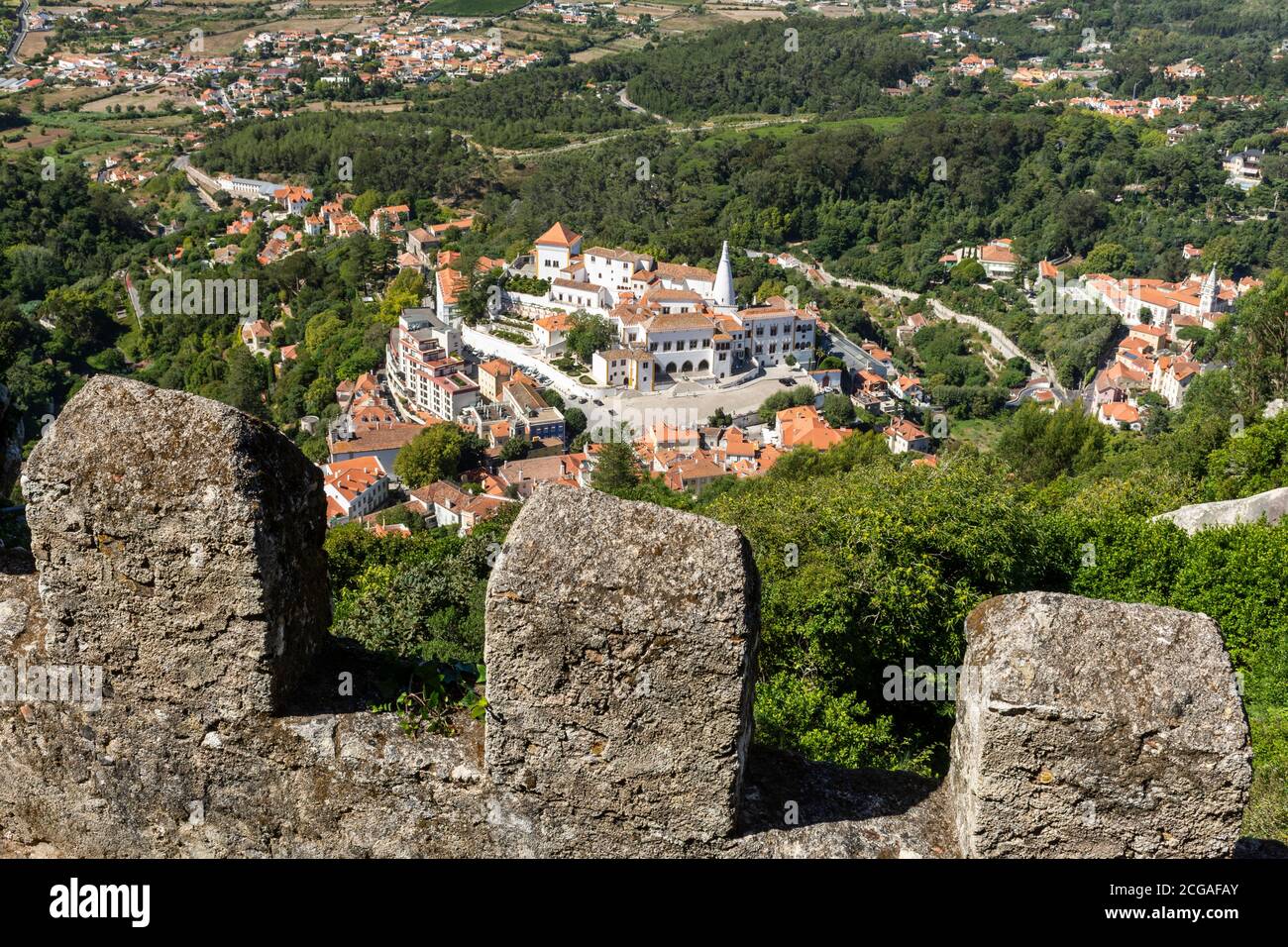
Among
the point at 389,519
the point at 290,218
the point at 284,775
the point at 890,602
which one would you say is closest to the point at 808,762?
the point at 284,775

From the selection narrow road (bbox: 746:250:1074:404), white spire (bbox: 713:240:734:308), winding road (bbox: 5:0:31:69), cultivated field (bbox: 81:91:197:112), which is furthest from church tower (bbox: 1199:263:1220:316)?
winding road (bbox: 5:0:31:69)

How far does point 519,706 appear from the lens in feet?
12.8

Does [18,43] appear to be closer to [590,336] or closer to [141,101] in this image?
[141,101]

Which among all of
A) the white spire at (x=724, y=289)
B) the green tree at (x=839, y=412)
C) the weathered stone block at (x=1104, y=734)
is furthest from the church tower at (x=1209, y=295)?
the weathered stone block at (x=1104, y=734)

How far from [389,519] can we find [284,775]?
36.7 m

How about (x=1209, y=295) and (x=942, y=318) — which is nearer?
(x=1209, y=295)

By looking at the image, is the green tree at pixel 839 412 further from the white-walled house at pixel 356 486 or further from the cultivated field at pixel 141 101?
the cultivated field at pixel 141 101

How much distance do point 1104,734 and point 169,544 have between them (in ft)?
10.8

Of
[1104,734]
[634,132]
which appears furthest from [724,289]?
[1104,734]

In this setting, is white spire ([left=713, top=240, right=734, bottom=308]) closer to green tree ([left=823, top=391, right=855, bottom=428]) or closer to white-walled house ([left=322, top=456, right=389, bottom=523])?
green tree ([left=823, top=391, right=855, bottom=428])

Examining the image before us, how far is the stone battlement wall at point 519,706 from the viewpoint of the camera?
3.71m

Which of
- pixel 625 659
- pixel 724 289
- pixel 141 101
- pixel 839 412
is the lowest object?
pixel 839 412

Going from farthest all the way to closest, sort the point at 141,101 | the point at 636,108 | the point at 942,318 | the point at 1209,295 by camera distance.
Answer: the point at 636,108 < the point at 141,101 < the point at 942,318 < the point at 1209,295

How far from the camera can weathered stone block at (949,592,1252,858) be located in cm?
364
